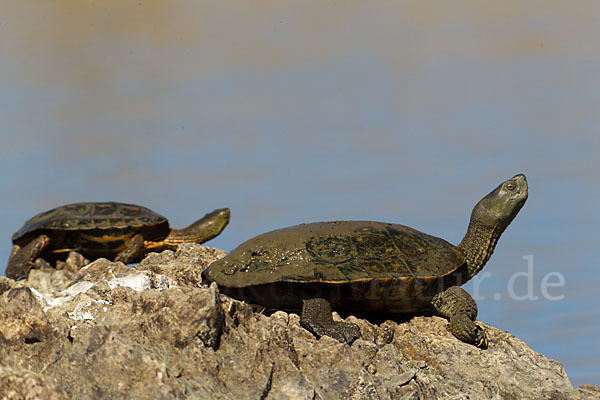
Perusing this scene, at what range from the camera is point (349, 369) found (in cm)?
439

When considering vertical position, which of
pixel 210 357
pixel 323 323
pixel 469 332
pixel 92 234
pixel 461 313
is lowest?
pixel 210 357

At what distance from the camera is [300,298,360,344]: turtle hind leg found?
4.90 m

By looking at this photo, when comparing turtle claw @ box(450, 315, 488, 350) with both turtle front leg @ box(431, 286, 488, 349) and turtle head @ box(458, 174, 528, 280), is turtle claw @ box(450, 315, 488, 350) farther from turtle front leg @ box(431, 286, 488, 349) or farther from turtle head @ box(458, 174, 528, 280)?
turtle head @ box(458, 174, 528, 280)

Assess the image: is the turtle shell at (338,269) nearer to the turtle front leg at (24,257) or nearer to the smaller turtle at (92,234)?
the smaller turtle at (92,234)

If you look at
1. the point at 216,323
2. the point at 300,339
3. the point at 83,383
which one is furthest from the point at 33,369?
the point at 300,339

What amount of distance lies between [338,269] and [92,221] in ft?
15.2

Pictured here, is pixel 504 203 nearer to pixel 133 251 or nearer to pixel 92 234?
pixel 133 251

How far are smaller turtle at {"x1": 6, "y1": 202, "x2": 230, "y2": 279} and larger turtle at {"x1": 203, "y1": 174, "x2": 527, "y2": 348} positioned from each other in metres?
3.78

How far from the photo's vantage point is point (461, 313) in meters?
5.53

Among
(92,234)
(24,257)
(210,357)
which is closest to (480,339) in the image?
(210,357)

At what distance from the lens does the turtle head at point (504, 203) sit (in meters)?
6.27

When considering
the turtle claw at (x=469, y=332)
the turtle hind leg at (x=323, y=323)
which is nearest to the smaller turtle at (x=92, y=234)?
the turtle hind leg at (x=323, y=323)

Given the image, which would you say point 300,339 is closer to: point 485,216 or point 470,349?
point 470,349

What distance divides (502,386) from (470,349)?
1.30 ft
